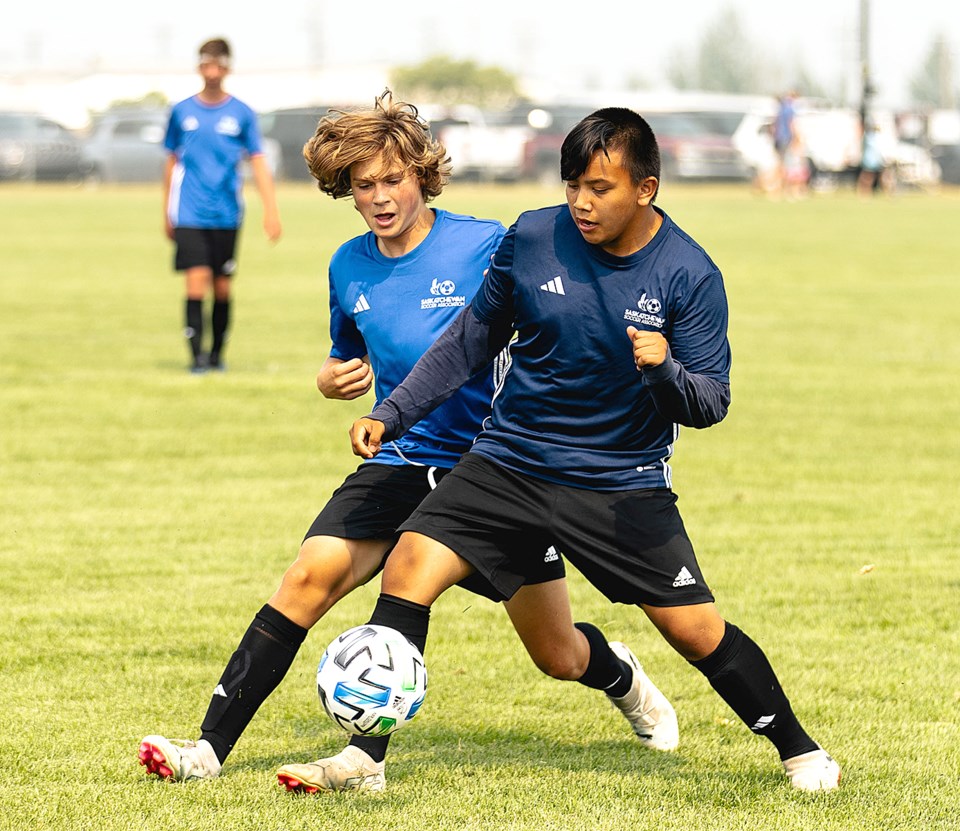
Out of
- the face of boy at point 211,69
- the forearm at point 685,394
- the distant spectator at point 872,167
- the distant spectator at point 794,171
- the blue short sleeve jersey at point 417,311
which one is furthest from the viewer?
the distant spectator at point 872,167

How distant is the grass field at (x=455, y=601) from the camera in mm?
4430

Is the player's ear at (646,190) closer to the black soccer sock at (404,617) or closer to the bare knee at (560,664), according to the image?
→ the black soccer sock at (404,617)

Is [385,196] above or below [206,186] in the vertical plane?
above

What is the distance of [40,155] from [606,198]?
132 ft

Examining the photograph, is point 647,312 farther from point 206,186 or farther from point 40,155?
point 40,155

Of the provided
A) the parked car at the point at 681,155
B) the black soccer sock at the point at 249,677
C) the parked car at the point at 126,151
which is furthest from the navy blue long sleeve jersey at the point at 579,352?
the parked car at the point at 126,151

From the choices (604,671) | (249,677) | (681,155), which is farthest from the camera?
(681,155)

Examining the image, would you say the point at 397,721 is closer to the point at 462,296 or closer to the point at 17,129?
the point at 462,296

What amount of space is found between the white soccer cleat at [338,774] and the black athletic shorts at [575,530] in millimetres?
584

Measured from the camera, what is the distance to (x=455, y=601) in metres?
6.74

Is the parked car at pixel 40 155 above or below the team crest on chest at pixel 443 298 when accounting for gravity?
below

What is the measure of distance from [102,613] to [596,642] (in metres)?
2.24

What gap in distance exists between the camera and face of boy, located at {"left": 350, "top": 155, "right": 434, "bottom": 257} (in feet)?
14.9

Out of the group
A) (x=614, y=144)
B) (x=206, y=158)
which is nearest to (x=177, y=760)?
(x=614, y=144)
